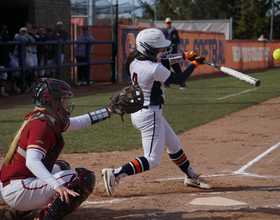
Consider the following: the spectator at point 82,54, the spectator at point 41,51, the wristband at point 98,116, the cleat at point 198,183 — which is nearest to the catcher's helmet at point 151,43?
the wristband at point 98,116

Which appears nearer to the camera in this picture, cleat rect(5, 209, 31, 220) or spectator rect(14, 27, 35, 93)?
cleat rect(5, 209, 31, 220)

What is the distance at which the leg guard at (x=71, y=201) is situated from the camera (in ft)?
9.98

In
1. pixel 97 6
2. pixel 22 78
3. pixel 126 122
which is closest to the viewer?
pixel 126 122

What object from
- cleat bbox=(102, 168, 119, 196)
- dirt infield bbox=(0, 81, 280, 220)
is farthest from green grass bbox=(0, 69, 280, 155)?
cleat bbox=(102, 168, 119, 196)

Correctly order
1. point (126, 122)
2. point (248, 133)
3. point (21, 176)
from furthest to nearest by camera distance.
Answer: point (126, 122)
point (248, 133)
point (21, 176)

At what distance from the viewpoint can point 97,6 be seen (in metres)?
17.5

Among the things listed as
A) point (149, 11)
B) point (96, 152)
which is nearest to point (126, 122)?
point (96, 152)

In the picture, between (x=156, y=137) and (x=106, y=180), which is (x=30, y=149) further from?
(x=156, y=137)

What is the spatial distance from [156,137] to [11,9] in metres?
16.4

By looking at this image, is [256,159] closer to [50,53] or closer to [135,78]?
[135,78]

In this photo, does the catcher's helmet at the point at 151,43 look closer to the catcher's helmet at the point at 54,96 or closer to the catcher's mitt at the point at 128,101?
the catcher's mitt at the point at 128,101

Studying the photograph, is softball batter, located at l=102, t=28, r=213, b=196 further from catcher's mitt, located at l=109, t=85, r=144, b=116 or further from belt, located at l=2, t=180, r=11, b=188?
belt, located at l=2, t=180, r=11, b=188

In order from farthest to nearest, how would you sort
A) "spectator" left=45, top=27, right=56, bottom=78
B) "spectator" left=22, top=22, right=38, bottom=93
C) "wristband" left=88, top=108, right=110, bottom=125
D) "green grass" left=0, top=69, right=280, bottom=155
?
"spectator" left=45, top=27, right=56, bottom=78, "spectator" left=22, top=22, right=38, bottom=93, "green grass" left=0, top=69, right=280, bottom=155, "wristband" left=88, top=108, right=110, bottom=125

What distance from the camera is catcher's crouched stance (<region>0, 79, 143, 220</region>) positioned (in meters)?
2.96
